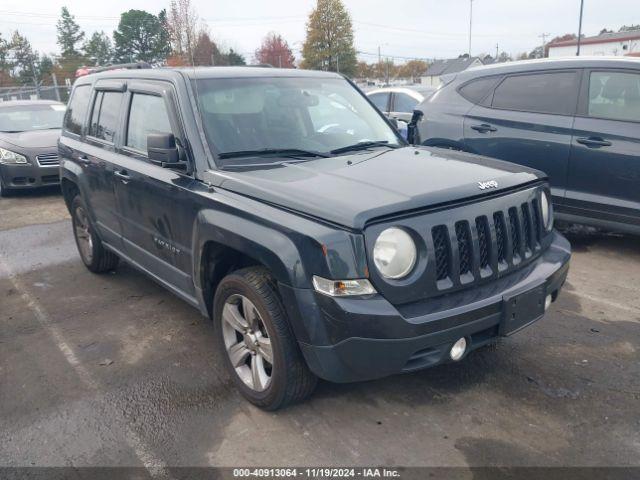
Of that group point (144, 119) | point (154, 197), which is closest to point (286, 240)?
point (154, 197)

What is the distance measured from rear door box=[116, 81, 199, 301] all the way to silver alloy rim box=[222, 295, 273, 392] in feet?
1.64

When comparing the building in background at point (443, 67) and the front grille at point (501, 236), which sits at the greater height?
the building in background at point (443, 67)

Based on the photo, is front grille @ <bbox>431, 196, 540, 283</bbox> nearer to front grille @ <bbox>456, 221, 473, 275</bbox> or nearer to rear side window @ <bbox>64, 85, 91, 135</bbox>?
front grille @ <bbox>456, 221, 473, 275</bbox>

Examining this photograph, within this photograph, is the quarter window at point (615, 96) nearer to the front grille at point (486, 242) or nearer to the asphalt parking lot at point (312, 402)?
the asphalt parking lot at point (312, 402)

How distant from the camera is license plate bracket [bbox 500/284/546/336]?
2.77m

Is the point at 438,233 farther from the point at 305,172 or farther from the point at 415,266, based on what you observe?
the point at 305,172

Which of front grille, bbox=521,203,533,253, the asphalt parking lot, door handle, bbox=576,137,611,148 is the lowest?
the asphalt parking lot

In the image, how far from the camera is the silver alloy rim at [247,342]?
9.91 feet

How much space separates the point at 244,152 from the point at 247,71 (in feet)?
2.94

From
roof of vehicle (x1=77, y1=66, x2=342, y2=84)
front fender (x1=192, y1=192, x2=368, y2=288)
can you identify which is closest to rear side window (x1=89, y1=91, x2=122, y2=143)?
roof of vehicle (x1=77, y1=66, x2=342, y2=84)

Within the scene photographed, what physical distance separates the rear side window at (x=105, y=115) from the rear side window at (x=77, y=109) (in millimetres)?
283

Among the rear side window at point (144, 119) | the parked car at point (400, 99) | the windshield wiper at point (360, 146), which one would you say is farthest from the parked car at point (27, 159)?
the windshield wiper at point (360, 146)

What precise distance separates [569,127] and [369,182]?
345cm

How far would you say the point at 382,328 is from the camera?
8.18ft
